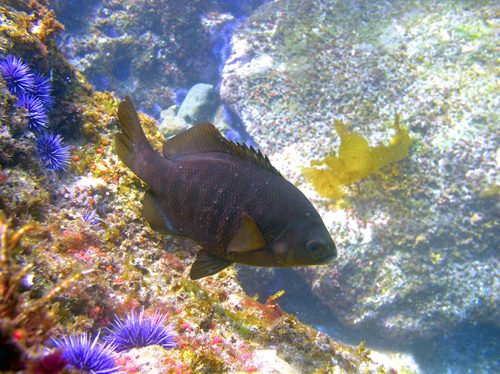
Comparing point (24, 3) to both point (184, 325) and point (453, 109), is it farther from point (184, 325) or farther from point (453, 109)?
point (453, 109)

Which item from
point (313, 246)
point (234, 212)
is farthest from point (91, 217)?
point (313, 246)

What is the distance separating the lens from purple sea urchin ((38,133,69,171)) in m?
2.54

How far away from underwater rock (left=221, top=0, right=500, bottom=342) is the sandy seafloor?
0.05 meters

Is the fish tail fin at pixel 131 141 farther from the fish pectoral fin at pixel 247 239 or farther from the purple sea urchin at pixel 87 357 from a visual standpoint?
the purple sea urchin at pixel 87 357

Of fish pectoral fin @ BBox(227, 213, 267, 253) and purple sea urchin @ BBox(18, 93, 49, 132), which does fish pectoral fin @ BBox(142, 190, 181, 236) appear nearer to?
fish pectoral fin @ BBox(227, 213, 267, 253)

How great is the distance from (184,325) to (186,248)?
1.01 metres

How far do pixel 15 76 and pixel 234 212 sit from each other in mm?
2754

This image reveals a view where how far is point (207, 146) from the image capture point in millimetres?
2100

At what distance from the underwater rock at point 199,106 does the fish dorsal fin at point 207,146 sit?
8.52m

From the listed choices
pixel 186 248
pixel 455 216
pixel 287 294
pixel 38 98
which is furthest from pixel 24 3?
pixel 455 216

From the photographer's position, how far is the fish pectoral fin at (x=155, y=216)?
78.1 inches

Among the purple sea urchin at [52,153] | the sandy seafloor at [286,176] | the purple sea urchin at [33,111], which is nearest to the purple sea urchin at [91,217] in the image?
the sandy seafloor at [286,176]

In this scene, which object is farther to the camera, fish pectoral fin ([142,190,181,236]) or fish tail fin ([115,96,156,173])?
fish tail fin ([115,96,156,173])

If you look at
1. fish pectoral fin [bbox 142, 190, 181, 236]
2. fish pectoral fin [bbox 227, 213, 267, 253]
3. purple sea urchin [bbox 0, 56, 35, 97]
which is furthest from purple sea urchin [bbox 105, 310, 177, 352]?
purple sea urchin [bbox 0, 56, 35, 97]
